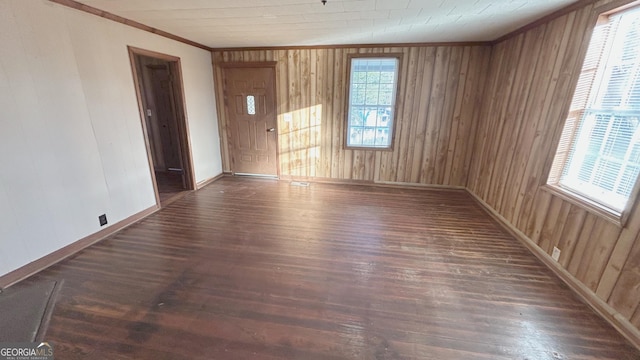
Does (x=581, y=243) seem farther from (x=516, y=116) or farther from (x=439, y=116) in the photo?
(x=439, y=116)

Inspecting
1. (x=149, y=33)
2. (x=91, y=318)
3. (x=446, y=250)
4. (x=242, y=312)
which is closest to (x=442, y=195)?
(x=446, y=250)

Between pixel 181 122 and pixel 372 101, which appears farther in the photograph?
pixel 372 101

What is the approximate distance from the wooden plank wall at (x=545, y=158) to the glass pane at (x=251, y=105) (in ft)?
13.0

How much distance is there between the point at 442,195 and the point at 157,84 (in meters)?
5.72

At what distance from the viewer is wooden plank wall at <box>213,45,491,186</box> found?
409 centimetres

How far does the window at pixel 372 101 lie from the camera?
4.30 metres

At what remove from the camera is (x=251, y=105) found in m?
4.84

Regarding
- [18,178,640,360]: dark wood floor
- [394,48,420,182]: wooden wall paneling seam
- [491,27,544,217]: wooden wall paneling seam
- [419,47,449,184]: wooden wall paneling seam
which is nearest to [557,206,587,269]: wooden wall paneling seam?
[18,178,640,360]: dark wood floor

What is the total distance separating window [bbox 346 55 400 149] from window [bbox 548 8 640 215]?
2447mm

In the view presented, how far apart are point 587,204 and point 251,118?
473cm

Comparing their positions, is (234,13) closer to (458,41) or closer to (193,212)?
(193,212)

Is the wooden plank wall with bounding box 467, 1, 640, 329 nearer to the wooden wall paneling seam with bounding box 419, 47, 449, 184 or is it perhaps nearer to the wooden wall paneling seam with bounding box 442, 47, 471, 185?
the wooden wall paneling seam with bounding box 442, 47, 471, 185

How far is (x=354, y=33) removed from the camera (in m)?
3.51

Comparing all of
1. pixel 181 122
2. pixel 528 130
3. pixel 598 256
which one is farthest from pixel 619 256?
pixel 181 122
